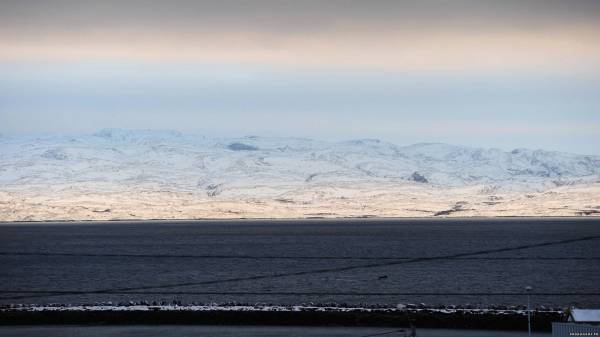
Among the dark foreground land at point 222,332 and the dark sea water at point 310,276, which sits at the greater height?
the dark foreground land at point 222,332

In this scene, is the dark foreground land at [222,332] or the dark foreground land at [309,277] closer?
the dark foreground land at [222,332]

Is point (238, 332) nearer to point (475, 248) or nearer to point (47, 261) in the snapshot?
point (47, 261)

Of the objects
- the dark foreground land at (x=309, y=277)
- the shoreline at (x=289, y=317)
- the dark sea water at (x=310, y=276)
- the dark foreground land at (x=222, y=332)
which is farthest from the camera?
the dark sea water at (x=310, y=276)

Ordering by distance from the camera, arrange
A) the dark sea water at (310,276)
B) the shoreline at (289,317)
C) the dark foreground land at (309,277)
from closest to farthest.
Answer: the shoreline at (289,317) < the dark foreground land at (309,277) < the dark sea water at (310,276)

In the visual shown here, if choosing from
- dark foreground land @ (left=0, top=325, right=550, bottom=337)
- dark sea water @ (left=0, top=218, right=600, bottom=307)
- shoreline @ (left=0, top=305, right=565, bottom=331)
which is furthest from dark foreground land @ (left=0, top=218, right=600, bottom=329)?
dark foreground land @ (left=0, top=325, right=550, bottom=337)

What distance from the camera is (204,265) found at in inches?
5581

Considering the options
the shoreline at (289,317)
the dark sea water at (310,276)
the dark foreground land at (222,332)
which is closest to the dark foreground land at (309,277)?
the dark sea water at (310,276)

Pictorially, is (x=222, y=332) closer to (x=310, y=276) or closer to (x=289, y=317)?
(x=289, y=317)

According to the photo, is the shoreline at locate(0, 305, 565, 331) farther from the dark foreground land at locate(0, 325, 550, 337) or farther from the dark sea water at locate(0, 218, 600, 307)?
the dark sea water at locate(0, 218, 600, 307)

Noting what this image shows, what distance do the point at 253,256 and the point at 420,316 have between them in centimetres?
11388

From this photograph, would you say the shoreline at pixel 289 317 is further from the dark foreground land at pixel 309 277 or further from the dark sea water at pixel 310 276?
the dark sea water at pixel 310 276

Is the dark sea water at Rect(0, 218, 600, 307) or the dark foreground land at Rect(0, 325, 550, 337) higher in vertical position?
the dark foreground land at Rect(0, 325, 550, 337)

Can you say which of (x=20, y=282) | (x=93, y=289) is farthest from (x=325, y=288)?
(x=20, y=282)

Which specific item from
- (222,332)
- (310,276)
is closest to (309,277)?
(310,276)
